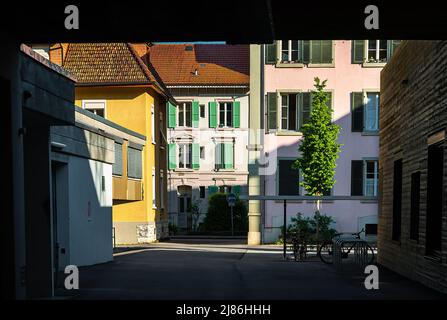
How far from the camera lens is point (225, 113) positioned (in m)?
51.3

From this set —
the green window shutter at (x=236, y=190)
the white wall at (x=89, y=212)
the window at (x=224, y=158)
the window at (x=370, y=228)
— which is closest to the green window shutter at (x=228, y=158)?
the window at (x=224, y=158)

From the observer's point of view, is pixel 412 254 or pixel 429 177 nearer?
pixel 429 177

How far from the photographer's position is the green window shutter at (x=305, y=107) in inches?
1403

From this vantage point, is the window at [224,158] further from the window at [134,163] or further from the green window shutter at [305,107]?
the window at [134,163]

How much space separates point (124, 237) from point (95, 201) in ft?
49.3

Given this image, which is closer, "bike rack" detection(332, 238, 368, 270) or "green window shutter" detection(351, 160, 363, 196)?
"bike rack" detection(332, 238, 368, 270)

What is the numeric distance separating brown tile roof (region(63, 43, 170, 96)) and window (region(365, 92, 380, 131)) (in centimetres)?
1107

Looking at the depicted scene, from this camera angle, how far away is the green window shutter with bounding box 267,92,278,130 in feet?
117

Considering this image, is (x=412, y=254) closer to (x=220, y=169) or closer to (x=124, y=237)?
(x=124, y=237)

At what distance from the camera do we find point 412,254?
55.2ft

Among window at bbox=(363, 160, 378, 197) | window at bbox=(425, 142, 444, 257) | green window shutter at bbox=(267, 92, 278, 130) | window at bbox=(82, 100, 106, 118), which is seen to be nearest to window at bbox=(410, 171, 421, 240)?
→ window at bbox=(425, 142, 444, 257)

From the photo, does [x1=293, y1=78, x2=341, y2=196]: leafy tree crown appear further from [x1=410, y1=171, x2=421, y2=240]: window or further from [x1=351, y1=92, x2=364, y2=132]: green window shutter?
[x1=410, y1=171, x2=421, y2=240]: window
